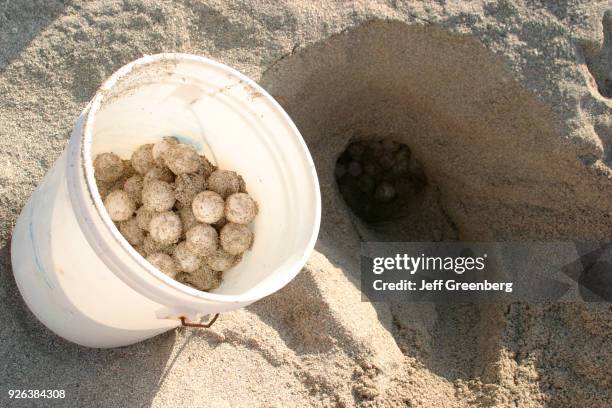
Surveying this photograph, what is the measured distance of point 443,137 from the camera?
6.64 ft

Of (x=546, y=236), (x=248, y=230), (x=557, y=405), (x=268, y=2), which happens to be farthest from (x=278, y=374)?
(x=268, y=2)

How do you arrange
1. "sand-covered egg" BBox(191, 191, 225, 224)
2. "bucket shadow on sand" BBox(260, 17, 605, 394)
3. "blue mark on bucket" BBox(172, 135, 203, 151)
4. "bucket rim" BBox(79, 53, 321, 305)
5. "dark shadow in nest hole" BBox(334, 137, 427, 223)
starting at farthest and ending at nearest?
"dark shadow in nest hole" BBox(334, 137, 427, 223), "bucket shadow on sand" BBox(260, 17, 605, 394), "blue mark on bucket" BBox(172, 135, 203, 151), "sand-covered egg" BBox(191, 191, 225, 224), "bucket rim" BBox(79, 53, 321, 305)

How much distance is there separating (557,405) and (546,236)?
49 cm

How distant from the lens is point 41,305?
1478mm

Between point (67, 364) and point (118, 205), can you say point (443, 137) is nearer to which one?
point (118, 205)

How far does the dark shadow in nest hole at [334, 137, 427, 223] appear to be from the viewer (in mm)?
2217

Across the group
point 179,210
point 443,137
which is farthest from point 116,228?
point 443,137

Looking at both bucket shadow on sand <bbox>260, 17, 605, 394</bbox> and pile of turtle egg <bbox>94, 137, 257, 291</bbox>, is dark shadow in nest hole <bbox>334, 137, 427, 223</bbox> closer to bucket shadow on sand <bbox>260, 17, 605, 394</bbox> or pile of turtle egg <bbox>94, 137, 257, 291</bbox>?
bucket shadow on sand <bbox>260, 17, 605, 394</bbox>

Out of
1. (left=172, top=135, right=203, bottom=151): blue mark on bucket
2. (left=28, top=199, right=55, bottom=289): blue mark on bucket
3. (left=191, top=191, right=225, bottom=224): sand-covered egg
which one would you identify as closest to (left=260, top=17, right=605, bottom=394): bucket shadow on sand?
(left=172, top=135, right=203, bottom=151): blue mark on bucket

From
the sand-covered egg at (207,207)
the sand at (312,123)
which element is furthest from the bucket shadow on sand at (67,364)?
the sand-covered egg at (207,207)

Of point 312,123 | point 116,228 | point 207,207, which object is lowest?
point 312,123

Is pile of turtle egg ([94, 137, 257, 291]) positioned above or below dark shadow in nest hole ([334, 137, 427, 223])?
above

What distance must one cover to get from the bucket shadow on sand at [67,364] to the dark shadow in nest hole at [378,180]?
0.91 m

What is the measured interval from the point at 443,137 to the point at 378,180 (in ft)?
1.08
